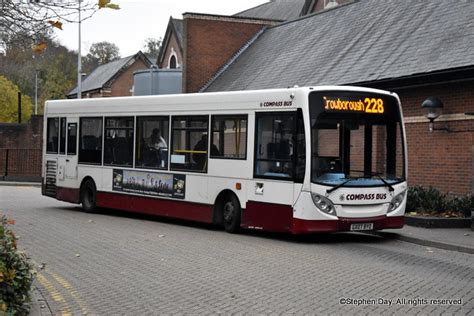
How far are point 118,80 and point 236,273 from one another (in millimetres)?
59503

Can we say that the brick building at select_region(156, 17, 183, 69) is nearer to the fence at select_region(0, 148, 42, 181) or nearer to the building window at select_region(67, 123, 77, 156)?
the fence at select_region(0, 148, 42, 181)

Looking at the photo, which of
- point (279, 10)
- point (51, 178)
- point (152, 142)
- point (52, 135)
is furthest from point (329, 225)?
point (279, 10)

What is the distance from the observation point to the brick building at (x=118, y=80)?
66.1m

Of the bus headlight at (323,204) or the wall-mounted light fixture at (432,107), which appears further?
the wall-mounted light fixture at (432,107)

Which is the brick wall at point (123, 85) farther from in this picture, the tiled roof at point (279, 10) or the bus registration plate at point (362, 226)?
the bus registration plate at point (362, 226)

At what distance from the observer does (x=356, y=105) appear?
12523 millimetres

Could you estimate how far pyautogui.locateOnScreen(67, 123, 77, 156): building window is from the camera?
18141 mm

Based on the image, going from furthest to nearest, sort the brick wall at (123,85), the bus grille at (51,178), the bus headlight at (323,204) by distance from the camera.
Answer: the brick wall at (123,85)
the bus grille at (51,178)
the bus headlight at (323,204)

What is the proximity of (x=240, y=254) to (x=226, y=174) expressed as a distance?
10.1 feet

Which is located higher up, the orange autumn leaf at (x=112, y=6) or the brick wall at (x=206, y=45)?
the brick wall at (x=206, y=45)

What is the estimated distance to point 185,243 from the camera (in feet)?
40.0

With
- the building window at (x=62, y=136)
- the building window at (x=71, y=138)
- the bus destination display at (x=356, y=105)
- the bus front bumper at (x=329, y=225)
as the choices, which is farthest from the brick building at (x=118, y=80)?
the bus front bumper at (x=329, y=225)

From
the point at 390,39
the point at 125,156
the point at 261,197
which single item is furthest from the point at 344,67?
the point at 261,197

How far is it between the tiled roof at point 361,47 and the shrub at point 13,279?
11.9m
